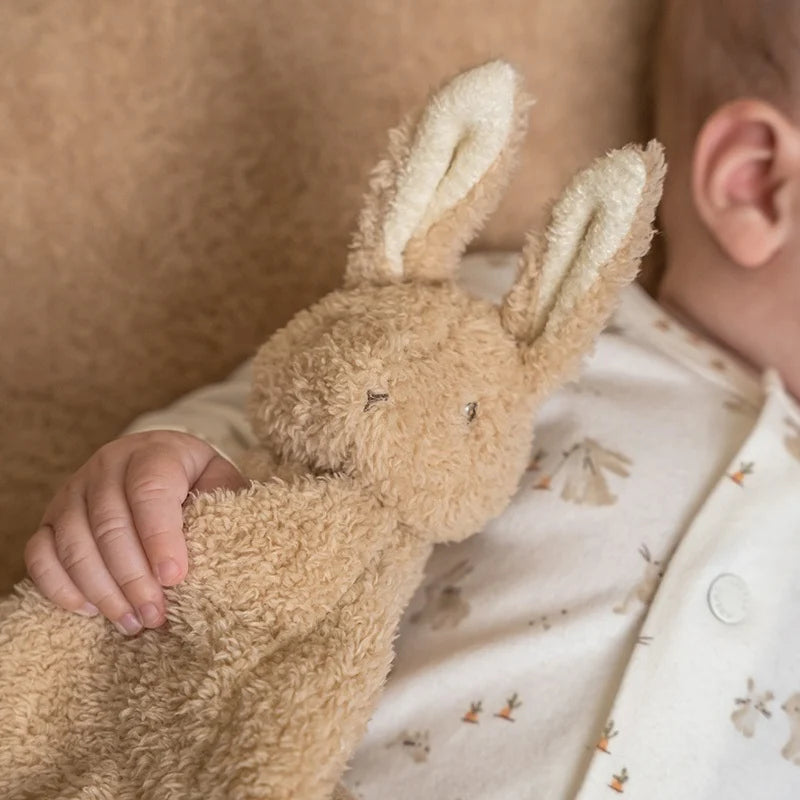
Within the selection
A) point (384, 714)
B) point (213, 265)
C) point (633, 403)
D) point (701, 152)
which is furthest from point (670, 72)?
point (384, 714)

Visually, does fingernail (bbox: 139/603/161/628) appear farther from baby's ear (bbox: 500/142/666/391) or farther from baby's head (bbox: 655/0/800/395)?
baby's head (bbox: 655/0/800/395)

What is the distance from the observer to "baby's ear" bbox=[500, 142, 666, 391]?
56 centimetres

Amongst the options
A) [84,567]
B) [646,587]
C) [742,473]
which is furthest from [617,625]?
[84,567]

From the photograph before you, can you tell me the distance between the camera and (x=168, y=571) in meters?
0.52

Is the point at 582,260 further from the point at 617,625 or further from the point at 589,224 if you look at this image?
the point at 617,625

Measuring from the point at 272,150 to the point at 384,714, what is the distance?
514mm

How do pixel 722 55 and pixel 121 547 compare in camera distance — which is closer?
pixel 121 547

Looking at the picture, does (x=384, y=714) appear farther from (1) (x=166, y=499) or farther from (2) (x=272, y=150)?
(2) (x=272, y=150)

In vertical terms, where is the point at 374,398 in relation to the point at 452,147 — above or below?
below

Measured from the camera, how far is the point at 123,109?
829 mm

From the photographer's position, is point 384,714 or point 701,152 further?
point 701,152

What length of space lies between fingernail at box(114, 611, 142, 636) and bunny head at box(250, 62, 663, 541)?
0.42 feet

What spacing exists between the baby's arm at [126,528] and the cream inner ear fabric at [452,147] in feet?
0.61

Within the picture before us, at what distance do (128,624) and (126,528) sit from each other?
55 mm
